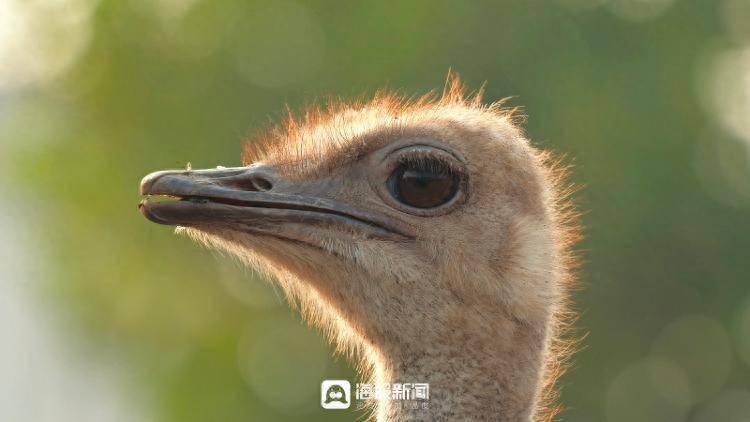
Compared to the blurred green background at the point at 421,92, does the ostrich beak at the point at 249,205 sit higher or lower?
lower

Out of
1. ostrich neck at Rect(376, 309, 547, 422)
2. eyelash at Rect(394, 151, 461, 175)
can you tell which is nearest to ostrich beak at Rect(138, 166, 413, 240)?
eyelash at Rect(394, 151, 461, 175)

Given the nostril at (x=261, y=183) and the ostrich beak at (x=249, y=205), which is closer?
the ostrich beak at (x=249, y=205)

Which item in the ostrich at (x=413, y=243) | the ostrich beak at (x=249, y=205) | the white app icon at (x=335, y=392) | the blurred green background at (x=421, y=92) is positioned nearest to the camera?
the ostrich beak at (x=249, y=205)

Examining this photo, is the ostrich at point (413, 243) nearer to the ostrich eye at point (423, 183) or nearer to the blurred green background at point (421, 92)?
the ostrich eye at point (423, 183)

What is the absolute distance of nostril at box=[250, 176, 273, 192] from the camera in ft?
9.78

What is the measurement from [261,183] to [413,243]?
0.41 metres

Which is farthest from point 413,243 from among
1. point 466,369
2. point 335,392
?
point 335,392

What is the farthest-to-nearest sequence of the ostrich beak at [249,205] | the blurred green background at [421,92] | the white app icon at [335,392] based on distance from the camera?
the blurred green background at [421,92]
the white app icon at [335,392]
the ostrich beak at [249,205]

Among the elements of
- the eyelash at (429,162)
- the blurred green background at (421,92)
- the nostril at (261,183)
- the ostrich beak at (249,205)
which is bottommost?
the ostrich beak at (249,205)

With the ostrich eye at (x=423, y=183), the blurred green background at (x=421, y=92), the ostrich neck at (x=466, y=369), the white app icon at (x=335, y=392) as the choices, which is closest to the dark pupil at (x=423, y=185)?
the ostrich eye at (x=423, y=183)

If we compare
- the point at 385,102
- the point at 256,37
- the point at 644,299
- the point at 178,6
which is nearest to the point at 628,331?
the point at 644,299

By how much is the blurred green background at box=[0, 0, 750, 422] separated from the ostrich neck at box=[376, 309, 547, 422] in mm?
6838

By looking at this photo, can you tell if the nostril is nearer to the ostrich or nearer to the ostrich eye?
the ostrich

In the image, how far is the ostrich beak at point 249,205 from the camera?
2.78 metres
